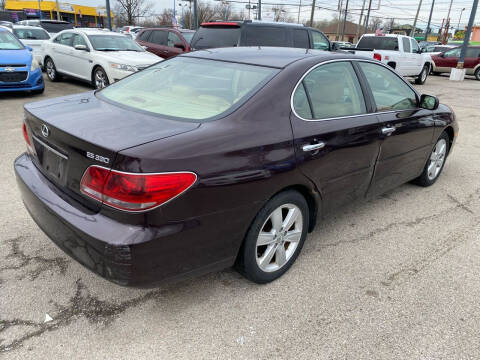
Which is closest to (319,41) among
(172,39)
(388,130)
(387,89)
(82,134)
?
(172,39)

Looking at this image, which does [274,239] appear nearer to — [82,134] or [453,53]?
[82,134]

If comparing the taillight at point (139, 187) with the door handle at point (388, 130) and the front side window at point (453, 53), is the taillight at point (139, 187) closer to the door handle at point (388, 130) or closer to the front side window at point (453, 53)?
the door handle at point (388, 130)

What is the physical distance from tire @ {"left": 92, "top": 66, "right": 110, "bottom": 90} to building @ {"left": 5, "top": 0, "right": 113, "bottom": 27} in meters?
56.8

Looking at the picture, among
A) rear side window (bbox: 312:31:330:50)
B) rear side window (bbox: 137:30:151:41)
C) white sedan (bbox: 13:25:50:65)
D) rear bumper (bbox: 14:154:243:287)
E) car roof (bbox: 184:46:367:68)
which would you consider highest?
car roof (bbox: 184:46:367:68)

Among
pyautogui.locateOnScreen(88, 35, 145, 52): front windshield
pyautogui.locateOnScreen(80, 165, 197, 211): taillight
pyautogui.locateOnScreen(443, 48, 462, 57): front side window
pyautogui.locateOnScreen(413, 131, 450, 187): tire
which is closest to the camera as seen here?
pyautogui.locateOnScreen(80, 165, 197, 211): taillight

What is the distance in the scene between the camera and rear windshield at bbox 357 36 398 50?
14489mm

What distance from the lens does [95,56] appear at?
9336mm

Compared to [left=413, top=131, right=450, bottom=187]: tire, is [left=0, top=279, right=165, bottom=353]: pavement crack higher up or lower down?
lower down

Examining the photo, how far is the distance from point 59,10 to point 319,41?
62822 mm

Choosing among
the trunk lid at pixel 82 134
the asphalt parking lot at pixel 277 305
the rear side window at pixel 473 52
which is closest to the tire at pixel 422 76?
the rear side window at pixel 473 52

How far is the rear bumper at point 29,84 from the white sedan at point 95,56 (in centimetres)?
121

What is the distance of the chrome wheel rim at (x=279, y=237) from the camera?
2621mm

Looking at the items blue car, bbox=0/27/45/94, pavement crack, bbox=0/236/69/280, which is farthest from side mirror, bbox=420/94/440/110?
blue car, bbox=0/27/45/94

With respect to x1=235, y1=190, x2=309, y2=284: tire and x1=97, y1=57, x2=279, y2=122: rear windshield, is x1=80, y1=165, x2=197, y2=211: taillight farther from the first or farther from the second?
x1=235, y1=190, x2=309, y2=284: tire
